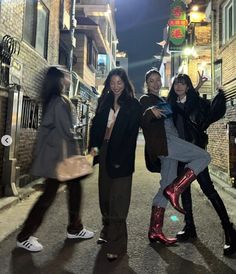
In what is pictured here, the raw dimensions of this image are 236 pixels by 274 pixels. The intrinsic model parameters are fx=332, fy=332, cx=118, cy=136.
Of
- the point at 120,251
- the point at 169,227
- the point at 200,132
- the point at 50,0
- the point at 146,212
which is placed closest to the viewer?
the point at 120,251

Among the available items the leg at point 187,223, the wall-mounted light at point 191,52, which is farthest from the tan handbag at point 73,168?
the wall-mounted light at point 191,52

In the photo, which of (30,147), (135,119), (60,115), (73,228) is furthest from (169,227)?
(30,147)

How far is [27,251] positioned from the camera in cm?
357

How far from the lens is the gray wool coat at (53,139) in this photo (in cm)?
361

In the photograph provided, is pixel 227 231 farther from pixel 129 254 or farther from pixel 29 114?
pixel 29 114

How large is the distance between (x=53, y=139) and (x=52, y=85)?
63cm

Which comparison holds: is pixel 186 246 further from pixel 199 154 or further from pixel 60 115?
pixel 60 115

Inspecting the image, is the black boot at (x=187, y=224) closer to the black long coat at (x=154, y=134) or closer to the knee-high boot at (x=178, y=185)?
the knee-high boot at (x=178, y=185)

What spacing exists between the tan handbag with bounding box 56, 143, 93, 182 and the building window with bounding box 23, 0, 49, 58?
5.99 m

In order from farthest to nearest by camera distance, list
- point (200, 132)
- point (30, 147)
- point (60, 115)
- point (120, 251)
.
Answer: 1. point (30, 147)
2. point (200, 132)
3. point (60, 115)
4. point (120, 251)

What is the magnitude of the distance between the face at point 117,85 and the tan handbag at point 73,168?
82cm

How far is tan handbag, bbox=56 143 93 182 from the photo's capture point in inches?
142

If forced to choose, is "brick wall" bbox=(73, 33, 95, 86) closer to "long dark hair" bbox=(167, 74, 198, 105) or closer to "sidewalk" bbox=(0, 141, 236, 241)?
"sidewalk" bbox=(0, 141, 236, 241)

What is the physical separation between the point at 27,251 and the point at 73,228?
0.65 meters
